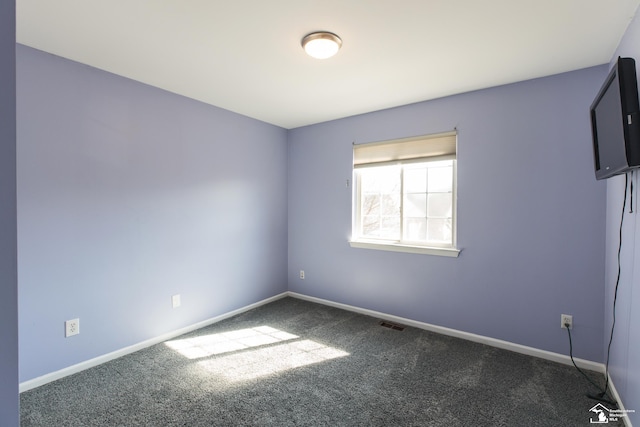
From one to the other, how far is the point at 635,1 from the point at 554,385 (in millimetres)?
2434

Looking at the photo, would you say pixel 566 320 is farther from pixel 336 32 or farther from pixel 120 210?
pixel 120 210

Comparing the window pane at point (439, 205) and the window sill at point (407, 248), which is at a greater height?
the window pane at point (439, 205)

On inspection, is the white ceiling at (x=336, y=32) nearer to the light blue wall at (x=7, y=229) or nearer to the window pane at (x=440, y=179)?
the window pane at (x=440, y=179)

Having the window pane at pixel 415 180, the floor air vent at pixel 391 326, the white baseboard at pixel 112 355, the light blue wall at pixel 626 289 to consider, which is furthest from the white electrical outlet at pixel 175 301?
the light blue wall at pixel 626 289

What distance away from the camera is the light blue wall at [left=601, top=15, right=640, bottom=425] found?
1692mm

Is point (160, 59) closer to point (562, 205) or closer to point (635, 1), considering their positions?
point (635, 1)

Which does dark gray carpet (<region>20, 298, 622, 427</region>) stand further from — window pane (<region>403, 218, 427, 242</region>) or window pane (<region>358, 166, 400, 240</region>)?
window pane (<region>358, 166, 400, 240</region>)

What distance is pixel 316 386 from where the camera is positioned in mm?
2191

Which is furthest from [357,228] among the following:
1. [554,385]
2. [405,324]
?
[554,385]

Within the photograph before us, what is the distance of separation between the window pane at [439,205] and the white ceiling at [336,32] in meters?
1.02

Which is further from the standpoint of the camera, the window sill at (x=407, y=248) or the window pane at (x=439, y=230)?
the window pane at (x=439, y=230)

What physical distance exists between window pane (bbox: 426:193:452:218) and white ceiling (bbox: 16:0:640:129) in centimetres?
102

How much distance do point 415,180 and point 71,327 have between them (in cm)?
334

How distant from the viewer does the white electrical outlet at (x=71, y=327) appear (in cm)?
229
